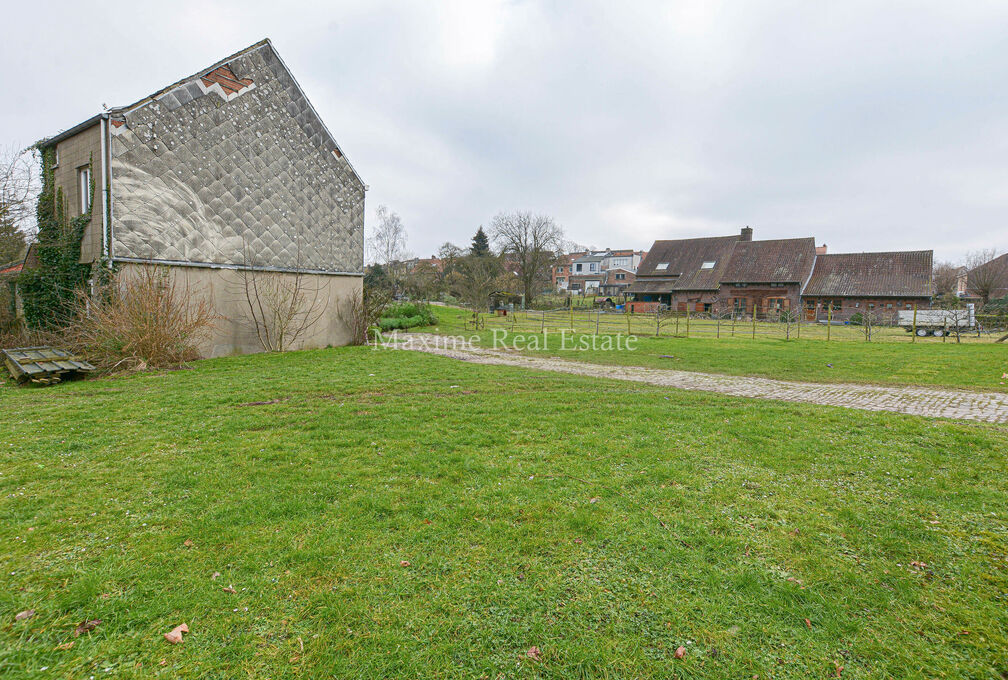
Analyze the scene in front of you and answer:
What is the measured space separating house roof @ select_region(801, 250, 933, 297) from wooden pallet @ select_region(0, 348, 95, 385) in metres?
47.5

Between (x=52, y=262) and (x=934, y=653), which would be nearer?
(x=934, y=653)

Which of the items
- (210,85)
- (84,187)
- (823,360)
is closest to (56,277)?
(84,187)

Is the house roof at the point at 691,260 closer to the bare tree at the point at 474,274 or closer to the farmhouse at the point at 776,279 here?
the farmhouse at the point at 776,279

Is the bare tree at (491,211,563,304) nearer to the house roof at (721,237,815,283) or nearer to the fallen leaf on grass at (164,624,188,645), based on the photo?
the house roof at (721,237,815,283)

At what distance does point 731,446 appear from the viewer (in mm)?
A: 5789

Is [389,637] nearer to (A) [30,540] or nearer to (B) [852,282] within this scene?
(A) [30,540]

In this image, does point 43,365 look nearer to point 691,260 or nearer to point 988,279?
point 691,260

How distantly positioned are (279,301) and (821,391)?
14444 mm

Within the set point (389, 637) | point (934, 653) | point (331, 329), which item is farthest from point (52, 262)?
point (934, 653)

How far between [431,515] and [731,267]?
157 ft

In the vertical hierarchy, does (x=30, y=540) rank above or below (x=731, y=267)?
below

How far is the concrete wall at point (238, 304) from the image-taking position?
12117 millimetres

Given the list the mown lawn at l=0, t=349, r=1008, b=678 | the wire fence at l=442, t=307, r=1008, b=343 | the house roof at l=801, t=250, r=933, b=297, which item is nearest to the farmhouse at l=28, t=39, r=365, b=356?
the mown lawn at l=0, t=349, r=1008, b=678

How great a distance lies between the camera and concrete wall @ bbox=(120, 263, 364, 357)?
12117 mm
